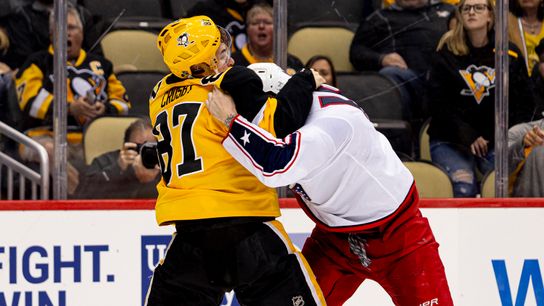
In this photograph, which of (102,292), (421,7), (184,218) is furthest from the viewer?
(421,7)

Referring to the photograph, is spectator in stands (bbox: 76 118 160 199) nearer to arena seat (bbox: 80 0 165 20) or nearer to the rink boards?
the rink boards

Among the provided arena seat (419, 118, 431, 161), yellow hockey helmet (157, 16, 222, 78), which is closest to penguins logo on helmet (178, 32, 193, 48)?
yellow hockey helmet (157, 16, 222, 78)

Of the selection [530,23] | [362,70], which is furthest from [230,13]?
[530,23]

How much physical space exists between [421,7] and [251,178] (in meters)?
1.96

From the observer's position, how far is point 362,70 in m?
4.44

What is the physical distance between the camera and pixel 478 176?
4422 mm

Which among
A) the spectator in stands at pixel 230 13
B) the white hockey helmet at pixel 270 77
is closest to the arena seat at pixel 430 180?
the spectator in stands at pixel 230 13

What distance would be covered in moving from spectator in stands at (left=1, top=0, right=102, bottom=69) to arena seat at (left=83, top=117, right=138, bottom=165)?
13.2 inches

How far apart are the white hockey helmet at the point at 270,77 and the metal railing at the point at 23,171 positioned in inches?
63.0

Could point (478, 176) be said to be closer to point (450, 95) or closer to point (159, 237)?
point (450, 95)

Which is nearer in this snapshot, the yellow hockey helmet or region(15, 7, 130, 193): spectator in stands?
the yellow hockey helmet

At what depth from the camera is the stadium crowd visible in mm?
4277

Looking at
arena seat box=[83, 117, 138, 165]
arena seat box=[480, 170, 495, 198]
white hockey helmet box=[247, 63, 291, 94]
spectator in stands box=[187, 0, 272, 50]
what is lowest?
arena seat box=[480, 170, 495, 198]

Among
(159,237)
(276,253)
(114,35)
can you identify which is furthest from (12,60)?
(276,253)
